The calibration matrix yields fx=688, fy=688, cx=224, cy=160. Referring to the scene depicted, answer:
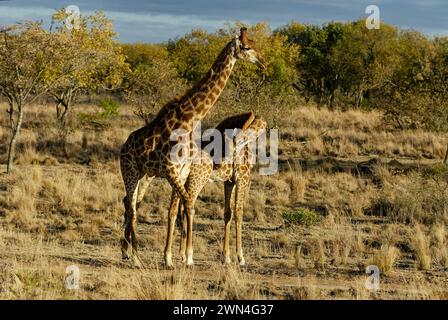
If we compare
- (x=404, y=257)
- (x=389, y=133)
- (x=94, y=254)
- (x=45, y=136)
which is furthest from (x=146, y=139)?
(x=389, y=133)

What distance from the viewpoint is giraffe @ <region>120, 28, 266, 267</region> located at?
8.99m

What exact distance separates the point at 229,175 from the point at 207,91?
4.15ft

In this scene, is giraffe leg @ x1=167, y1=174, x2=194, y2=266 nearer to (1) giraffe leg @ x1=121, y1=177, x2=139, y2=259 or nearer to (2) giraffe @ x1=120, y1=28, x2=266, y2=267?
(2) giraffe @ x1=120, y1=28, x2=266, y2=267

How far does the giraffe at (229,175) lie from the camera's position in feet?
30.1

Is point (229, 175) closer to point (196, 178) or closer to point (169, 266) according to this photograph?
point (196, 178)

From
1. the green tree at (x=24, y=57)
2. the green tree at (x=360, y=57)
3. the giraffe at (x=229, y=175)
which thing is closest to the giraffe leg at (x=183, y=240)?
the giraffe at (x=229, y=175)

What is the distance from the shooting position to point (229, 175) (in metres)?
9.87

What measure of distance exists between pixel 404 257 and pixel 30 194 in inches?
317

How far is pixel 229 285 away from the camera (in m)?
7.81

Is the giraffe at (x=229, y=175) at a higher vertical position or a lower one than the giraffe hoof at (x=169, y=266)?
higher

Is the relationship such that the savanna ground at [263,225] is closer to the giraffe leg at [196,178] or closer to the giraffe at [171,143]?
the giraffe leg at [196,178]

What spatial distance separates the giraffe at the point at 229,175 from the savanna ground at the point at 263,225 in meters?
0.44

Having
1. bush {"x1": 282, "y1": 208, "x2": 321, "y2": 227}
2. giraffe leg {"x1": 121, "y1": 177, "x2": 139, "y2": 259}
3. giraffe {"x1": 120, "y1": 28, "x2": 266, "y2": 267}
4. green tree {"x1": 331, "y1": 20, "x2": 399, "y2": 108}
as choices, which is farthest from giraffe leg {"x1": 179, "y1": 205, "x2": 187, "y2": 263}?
green tree {"x1": 331, "y1": 20, "x2": 399, "y2": 108}
